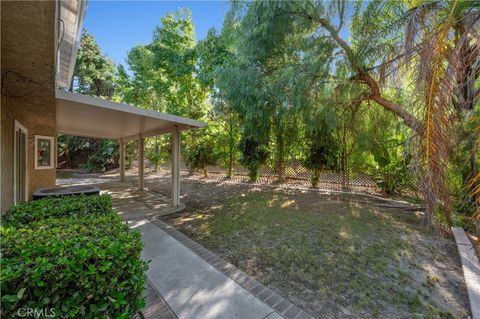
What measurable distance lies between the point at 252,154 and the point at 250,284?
9538mm

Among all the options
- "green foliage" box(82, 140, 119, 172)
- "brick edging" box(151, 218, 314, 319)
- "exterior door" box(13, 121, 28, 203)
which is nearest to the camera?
"brick edging" box(151, 218, 314, 319)

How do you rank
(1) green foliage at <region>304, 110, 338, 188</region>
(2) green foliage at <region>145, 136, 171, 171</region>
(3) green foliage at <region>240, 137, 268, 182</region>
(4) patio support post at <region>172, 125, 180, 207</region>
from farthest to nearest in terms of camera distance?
(2) green foliage at <region>145, 136, 171, 171</region> < (3) green foliage at <region>240, 137, 268, 182</region> < (1) green foliage at <region>304, 110, 338, 188</region> < (4) patio support post at <region>172, 125, 180, 207</region>

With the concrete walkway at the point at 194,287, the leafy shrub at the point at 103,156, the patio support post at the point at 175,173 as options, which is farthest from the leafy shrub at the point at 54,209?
the leafy shrub at the point at 103,156

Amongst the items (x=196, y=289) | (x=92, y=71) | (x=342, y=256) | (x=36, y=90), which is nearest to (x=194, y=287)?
(x=196, y=289)

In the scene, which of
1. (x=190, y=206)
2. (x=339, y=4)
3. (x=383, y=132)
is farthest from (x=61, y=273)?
(x=383, y=132)

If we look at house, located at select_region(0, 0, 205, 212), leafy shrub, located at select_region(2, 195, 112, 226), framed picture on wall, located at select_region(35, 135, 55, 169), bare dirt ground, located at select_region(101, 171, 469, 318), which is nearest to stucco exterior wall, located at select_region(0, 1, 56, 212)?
house, located at select_region(0, 0, 205, 212)

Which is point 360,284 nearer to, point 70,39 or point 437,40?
point 437,40

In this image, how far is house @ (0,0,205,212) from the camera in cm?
204

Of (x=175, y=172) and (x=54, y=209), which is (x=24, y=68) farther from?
(x=175, y=172)

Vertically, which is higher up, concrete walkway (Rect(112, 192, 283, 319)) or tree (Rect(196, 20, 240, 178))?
tree (Rect(196, 20, 240, 178))

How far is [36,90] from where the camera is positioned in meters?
3.86

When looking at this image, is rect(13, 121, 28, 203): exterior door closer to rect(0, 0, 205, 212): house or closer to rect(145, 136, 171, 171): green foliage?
rect(0, 0, 205, 212): house

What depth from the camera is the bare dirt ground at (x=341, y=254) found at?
2.94 m

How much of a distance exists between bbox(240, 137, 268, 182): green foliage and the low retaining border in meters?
8.28
